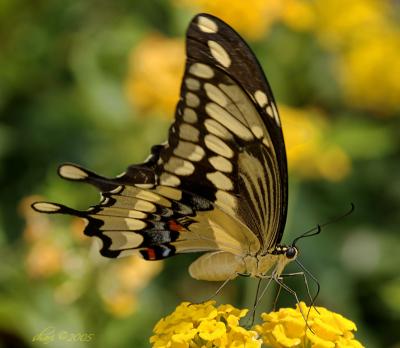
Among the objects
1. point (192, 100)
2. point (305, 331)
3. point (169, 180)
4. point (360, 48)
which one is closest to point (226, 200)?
point (169, 180)

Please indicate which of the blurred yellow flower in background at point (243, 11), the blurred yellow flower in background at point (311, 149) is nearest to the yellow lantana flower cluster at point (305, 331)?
the blurred yellow flower in background at point (311, 149)

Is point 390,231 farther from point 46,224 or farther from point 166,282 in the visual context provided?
point 46,224

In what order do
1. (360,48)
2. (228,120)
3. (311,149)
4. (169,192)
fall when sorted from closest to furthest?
(228,120)
(169,192)
(311,149)
(360,48)

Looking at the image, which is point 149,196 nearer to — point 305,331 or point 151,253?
point 151,253

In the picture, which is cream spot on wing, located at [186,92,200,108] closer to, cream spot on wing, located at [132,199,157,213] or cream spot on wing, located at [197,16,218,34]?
cream spot on wing, located at [197,16,218,34]

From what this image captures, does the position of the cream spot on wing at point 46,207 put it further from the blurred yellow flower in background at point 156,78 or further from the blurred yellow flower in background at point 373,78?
the blurred yellow flower in background at point 373,78

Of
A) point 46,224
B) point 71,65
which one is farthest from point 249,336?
point 71,65
